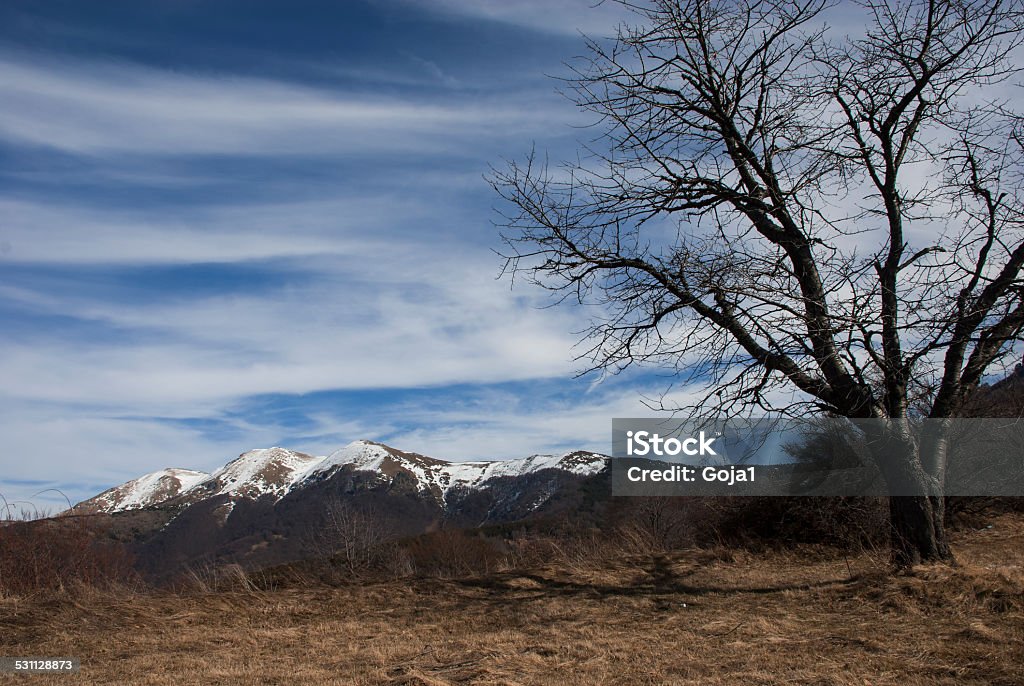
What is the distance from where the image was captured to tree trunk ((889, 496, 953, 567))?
8797 millimetres

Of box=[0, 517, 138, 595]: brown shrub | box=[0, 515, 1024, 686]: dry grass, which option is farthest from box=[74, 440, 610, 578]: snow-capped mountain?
box=[0, 515, 1024, 686]: dry grass

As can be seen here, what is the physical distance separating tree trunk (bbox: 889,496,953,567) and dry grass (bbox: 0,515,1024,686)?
1.55 ft

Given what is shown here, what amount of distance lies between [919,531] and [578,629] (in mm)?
4672

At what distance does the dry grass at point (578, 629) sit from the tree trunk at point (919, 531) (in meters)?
0.47

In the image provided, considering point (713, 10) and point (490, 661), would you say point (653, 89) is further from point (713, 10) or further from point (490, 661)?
point (490, 661)

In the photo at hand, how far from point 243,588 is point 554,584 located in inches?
167

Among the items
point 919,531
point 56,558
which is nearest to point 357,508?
point 56,558

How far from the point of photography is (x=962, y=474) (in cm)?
1502

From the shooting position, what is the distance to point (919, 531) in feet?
29.0

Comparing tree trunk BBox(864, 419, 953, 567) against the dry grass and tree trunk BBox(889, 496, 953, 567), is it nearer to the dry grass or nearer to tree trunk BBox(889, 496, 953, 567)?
tree trunk BBox(889, 496, 953, 567)

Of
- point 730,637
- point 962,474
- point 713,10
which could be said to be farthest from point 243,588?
point 962,474

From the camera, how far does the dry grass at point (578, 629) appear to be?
224 inches

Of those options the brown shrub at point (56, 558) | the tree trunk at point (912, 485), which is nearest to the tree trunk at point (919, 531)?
the tree trunk at point (912, 485)

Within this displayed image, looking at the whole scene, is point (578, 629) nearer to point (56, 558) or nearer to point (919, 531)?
point (919, 531)
